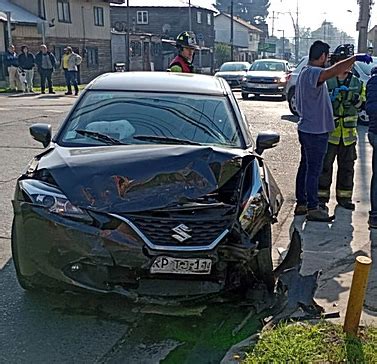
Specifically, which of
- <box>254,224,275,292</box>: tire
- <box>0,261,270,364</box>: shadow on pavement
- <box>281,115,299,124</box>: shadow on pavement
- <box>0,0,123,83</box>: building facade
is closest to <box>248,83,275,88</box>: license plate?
<box>281,115,299,124</box>: shadow on pavement

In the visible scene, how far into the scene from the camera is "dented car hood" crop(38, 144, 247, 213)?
4.04 meters

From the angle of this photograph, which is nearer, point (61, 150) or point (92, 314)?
point (92, 314)

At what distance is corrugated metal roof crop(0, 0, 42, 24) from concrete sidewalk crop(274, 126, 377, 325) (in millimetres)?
26875

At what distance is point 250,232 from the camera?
4141 millimetres

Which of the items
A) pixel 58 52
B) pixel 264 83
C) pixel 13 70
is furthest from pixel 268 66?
pixel 58 52

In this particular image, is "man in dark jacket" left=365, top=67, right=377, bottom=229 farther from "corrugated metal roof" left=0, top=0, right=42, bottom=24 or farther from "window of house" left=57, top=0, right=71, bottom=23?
"window of house" left=57, top=0, right=71, bottom=23

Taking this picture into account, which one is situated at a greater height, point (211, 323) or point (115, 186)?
point (115, 186)

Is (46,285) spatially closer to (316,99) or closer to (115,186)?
(115,186)

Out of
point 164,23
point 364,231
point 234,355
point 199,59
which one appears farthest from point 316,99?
point 164,23

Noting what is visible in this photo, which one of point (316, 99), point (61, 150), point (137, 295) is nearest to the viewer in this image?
point (137, 295)

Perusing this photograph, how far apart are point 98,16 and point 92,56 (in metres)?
2.80

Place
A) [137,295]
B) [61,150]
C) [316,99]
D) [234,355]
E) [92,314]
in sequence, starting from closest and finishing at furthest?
[234,355]
[137,295]
[92,314]
[61,150]
[316,99]

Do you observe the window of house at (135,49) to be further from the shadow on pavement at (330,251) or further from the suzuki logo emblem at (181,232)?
the suzuki logo emblem at (181,232)

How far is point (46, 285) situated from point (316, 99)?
140 inches
